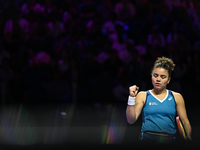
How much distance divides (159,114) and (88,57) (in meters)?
3.79

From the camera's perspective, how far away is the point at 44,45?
6457mm

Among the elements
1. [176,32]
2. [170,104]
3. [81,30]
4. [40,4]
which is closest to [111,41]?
[81,30]

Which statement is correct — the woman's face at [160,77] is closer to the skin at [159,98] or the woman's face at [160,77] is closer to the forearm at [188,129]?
the skin at [159,98]

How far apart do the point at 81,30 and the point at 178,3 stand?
2.02 m

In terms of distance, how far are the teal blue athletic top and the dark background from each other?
2.29 metres

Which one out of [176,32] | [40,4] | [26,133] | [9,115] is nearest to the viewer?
[26,133]

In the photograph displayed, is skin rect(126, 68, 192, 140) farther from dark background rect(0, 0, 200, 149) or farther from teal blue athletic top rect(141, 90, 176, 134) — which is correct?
dark background rect(0, 0, 200, 149)

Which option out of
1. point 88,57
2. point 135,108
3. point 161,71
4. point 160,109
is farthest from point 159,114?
point 88,57

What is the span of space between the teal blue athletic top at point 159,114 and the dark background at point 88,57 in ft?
7.51

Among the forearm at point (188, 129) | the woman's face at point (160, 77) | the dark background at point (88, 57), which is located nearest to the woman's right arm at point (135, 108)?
the woman's face at point (160, 77)

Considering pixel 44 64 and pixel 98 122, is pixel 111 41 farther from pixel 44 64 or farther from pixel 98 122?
pixel 98 122

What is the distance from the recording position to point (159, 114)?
2.42m

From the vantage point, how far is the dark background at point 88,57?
5.28 meters

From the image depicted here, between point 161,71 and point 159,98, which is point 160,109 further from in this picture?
point 161,71
